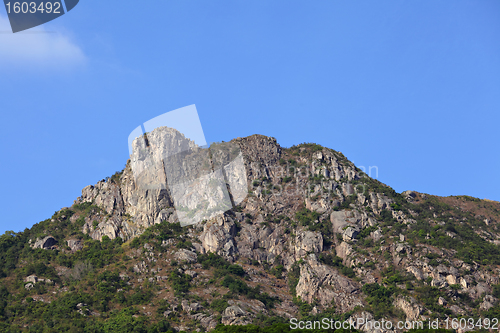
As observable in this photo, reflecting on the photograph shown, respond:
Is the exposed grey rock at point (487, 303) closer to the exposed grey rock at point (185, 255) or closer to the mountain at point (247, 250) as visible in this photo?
the mountain at point (247, 250)

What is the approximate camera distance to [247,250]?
12125 cm

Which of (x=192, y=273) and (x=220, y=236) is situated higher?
(x=220, y=236)

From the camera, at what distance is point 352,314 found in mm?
100125

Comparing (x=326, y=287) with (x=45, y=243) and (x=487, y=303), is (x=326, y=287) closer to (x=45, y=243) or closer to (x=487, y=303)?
(x=487, y=303)

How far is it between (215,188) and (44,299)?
1711 inches

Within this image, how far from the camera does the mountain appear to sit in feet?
330

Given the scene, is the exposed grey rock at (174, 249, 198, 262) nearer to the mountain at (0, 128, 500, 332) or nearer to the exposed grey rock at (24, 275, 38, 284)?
the mountain at (0, 128, 500, 332)

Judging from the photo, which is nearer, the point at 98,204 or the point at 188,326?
the point at 188,326

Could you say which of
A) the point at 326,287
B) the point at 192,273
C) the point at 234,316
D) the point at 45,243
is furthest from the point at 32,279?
the point at 326,287

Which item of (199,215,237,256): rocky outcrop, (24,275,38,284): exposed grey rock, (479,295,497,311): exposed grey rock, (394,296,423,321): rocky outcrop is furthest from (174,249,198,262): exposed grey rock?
(479,295,497,311): exposed grey rock

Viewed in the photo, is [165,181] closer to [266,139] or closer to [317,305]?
[266,139]

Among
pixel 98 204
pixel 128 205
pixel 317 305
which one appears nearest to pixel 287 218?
pixel 317 305

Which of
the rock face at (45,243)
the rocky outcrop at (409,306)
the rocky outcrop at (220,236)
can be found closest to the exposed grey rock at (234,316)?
the rocky outcrop at (220,236)

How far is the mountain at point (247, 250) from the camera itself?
100 metres
